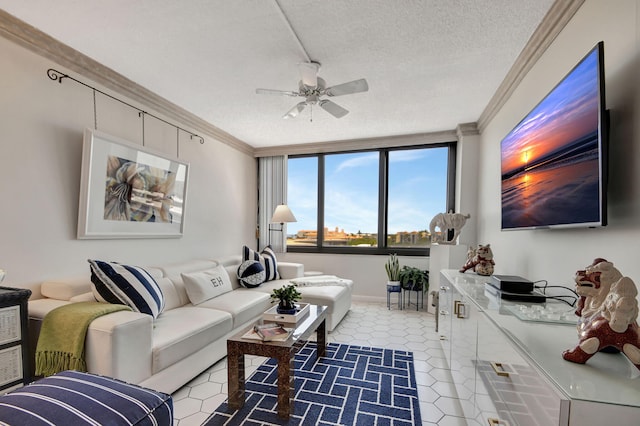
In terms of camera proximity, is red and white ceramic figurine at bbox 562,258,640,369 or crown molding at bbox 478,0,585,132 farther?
crown molding at bbox 478,0,585,132

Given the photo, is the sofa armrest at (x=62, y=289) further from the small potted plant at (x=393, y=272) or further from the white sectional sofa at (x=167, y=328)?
the small potted plant at (x=393, y=272)

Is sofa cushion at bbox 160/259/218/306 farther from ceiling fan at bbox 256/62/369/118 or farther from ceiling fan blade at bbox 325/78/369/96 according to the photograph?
ceiling fan blade at bbox 325/78/369/96

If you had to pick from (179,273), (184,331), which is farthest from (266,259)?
(184,331)

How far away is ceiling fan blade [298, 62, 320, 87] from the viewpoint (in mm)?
2219

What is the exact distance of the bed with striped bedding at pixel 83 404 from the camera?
0.92 meters

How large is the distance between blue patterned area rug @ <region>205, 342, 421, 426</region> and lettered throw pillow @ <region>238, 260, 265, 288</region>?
1.11m

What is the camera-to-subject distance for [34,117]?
6.63 ft

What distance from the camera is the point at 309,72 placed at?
223 centimetres

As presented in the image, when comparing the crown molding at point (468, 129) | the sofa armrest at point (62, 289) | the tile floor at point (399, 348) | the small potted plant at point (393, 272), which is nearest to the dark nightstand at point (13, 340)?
the sofa armrest at point (62, 289)

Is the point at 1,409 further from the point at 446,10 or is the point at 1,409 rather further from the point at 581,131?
the point at 446,10

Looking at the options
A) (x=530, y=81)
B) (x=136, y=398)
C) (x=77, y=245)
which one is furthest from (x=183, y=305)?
(x=530, y=81)

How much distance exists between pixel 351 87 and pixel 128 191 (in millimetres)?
2134

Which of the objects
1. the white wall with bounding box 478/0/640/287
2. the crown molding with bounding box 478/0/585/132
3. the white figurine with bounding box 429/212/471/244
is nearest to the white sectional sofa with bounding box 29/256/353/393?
the white figurine with bounding box 429/212/471/244

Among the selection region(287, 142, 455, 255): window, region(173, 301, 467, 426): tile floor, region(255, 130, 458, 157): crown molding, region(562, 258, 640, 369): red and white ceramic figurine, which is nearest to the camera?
region(562, 258, 640, 369): red and white ceramic figurine
